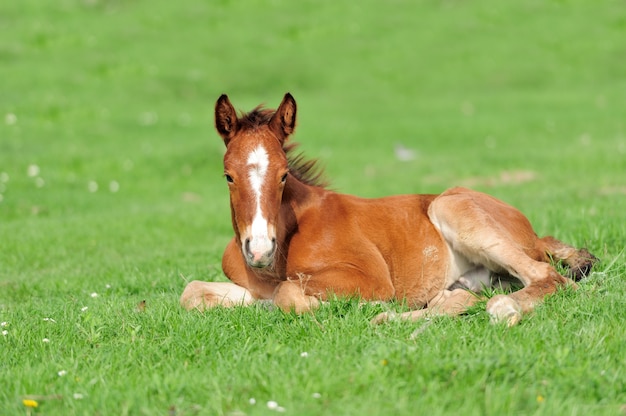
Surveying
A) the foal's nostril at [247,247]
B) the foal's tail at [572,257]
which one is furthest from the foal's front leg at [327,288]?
the foal's tail at [572,257]

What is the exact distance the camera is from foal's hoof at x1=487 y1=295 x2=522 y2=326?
555 centimetres

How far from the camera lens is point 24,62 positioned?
81.0 feet

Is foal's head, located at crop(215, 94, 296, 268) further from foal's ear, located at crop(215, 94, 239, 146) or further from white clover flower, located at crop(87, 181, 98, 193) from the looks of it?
white clover flower, located at crop(87, 181, 98, 193)

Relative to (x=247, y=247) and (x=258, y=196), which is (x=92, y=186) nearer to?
(x=258, y=196)

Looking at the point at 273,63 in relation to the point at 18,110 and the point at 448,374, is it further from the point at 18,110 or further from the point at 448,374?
the point at 448,374

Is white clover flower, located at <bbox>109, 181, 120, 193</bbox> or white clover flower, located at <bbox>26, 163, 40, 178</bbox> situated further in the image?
white clover flower, located at <bbox>109, 181, 120, 193</bbox>

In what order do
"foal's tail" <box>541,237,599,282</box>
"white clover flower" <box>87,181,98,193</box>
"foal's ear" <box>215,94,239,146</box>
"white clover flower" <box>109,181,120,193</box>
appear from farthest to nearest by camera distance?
1. "white clover flower" <box>109,181,120,193</box>
2. "white clover flower" <box>87,181,98,193</box>
3. "foal's tail" <box>541,237,599,282</box>
4. "foal's ear" <box>215,94,239,146</box>

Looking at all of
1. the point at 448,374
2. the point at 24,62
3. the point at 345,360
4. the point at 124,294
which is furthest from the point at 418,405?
the point at 24,62

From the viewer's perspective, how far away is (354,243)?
682 centimetres

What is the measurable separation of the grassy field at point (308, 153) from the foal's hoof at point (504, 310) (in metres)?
0.12

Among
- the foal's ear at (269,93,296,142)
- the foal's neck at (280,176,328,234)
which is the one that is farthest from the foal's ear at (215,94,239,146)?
the foal's neck at (280,176,328,234)

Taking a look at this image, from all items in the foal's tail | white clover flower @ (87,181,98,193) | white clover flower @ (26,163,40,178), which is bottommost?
white clover flower @ (87,181,98,193)

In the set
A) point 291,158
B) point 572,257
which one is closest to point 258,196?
point 291,158

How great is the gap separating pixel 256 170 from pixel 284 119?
27.7 inches
